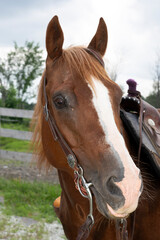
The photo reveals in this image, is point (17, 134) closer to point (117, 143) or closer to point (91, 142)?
point (91, 142)

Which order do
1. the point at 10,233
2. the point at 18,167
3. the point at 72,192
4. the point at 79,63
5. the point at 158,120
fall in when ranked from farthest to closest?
the point at 18,167, the point at 10,233, the point at 158,120, the point at 72,192, the point at 79,63

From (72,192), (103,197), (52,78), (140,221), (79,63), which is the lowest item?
(140,221)

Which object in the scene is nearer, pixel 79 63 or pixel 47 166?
pixel 79 63

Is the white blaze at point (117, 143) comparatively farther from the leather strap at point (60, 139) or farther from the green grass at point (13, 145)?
the green grass at point (13, 145)

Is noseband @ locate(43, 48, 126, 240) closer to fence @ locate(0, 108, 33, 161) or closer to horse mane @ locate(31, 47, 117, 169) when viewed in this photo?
horse mane @ locate(31, 47, 117, 169)

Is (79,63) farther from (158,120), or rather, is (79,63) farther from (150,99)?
(150,99)

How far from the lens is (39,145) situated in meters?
2.21

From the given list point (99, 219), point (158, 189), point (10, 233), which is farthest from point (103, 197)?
point (10, 233)

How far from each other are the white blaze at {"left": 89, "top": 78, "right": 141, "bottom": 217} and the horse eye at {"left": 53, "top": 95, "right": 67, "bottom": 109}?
0.64 feet

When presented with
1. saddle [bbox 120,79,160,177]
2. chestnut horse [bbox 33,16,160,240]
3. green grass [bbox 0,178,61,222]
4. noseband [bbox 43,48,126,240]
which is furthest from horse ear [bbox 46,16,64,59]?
green grass [bbox 0,178,61,222]

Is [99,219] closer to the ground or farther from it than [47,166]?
closer to the ground

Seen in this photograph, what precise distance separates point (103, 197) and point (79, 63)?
917mm

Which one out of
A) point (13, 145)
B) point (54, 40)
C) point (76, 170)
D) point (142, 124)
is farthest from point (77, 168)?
point (13, 145)

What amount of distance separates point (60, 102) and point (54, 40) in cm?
55
